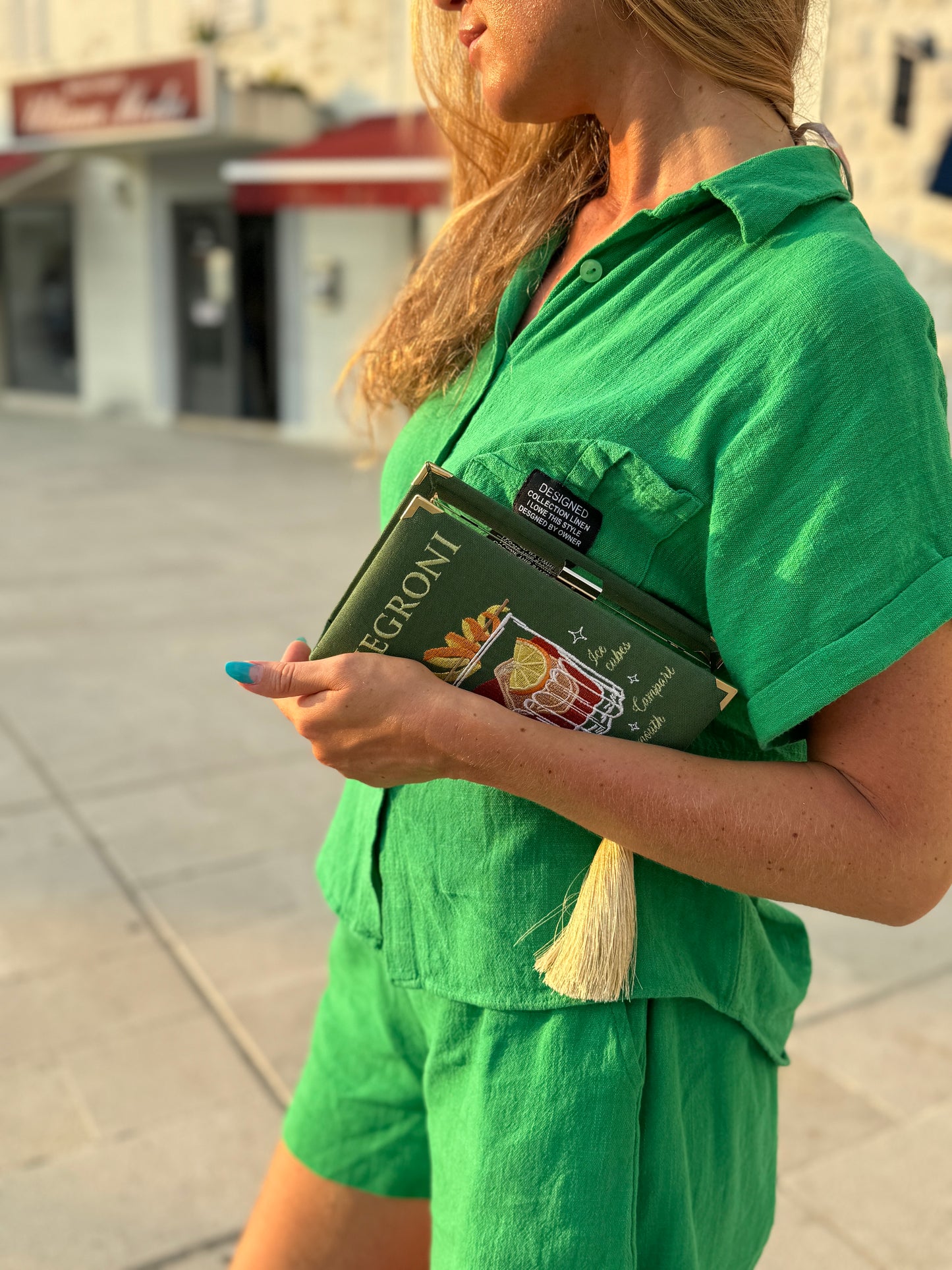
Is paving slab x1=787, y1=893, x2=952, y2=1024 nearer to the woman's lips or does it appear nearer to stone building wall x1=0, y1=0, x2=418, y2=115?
the woman's lips

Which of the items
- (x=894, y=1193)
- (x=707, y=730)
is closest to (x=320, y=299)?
(x=894, y=1193)

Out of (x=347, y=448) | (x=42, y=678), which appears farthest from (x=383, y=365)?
(x=347, y=448)

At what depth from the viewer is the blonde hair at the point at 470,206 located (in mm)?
1305

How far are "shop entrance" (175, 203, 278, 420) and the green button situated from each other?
12.6m

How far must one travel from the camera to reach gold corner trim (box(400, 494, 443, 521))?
97cm

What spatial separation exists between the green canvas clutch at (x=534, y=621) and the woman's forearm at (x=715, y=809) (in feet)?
0.10

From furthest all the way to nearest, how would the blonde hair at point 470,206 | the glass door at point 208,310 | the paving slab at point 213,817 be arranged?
the glass door at point 208,310
the paving slab at point 213,817
the blonde hair at point 470,206

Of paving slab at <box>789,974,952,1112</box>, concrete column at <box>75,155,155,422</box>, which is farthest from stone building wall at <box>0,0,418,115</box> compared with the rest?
paving slab at <box>789,974,952,1112</box>

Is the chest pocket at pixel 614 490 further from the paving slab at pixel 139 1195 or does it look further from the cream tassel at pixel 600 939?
the paving slab at pixel 139 1195

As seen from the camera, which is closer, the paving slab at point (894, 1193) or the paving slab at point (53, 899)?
the paving slab at point (894, 1193)

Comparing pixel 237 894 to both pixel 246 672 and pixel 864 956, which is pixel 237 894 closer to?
pixel 864 956

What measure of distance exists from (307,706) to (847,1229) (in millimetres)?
1661

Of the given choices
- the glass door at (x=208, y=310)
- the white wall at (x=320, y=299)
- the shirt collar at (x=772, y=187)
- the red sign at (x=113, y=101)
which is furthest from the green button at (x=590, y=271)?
the glass door at (x=208, y=310)

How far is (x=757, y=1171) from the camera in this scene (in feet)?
3.93
